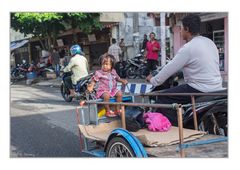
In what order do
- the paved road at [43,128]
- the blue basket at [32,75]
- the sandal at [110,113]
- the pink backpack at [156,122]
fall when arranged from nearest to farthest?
the pink backpack at [156,122] < the sandal at [110,113] < the paved road at [43,128] < the blue basket at [32,75]

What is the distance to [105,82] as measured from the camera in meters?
4.48

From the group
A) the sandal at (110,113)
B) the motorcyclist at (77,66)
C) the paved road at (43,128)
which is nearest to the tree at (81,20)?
the motorcyclist at (77,66)

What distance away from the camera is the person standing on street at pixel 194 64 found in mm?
3643

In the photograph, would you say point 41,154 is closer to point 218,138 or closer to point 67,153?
point 67,153

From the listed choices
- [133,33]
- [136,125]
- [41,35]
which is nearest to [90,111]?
[136,125]

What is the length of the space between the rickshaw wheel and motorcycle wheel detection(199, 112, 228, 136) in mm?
962

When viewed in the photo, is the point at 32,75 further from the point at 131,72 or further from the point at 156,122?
the point at 156,122

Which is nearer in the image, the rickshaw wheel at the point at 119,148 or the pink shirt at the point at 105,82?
the rickshaw wheel at the point at 119,148

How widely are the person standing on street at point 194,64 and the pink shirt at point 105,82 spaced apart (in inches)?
29.5

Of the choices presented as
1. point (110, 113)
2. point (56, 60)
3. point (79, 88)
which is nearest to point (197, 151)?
point (110, 113)

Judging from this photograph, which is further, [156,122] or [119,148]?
[156,122]

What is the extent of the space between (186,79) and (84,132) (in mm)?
1205

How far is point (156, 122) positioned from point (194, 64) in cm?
69

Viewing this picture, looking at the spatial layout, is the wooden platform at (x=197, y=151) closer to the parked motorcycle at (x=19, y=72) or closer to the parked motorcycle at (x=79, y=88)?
the parked motorcycle at (x=19, y=72)
